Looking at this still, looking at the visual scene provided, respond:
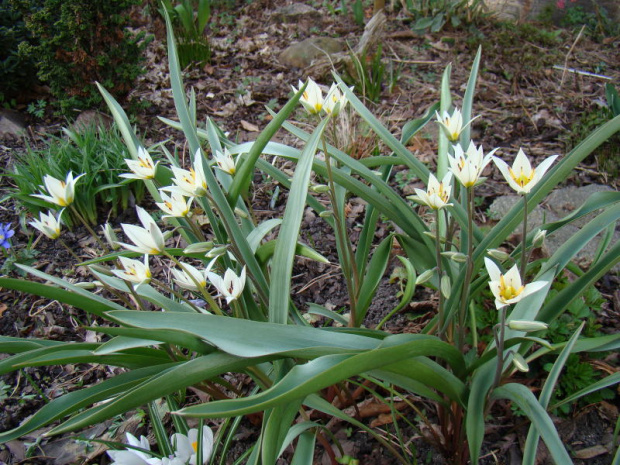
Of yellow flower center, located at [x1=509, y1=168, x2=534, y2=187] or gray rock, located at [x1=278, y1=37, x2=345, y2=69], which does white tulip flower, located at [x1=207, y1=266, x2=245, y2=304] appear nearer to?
yellow flower center, located at [x1=509, y1=168, x2=534, y2=187]

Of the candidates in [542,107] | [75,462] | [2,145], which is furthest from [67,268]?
[542,107]

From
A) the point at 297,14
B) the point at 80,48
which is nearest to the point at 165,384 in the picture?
the point at 80,48

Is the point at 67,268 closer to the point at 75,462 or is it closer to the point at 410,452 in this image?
the point at 75,462

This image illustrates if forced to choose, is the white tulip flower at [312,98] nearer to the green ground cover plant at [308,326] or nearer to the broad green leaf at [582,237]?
the green ground cover plant at [308,326]

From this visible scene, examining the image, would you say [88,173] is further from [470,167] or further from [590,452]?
[590,452]

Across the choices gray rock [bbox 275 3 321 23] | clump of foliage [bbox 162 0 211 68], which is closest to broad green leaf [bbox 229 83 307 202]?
clump of foliage [bbox 162 0 211 68]

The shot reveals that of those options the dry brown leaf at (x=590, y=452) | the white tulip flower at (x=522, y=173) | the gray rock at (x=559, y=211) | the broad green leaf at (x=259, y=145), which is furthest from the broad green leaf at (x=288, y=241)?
the gray rock at (x=559, y=211)
